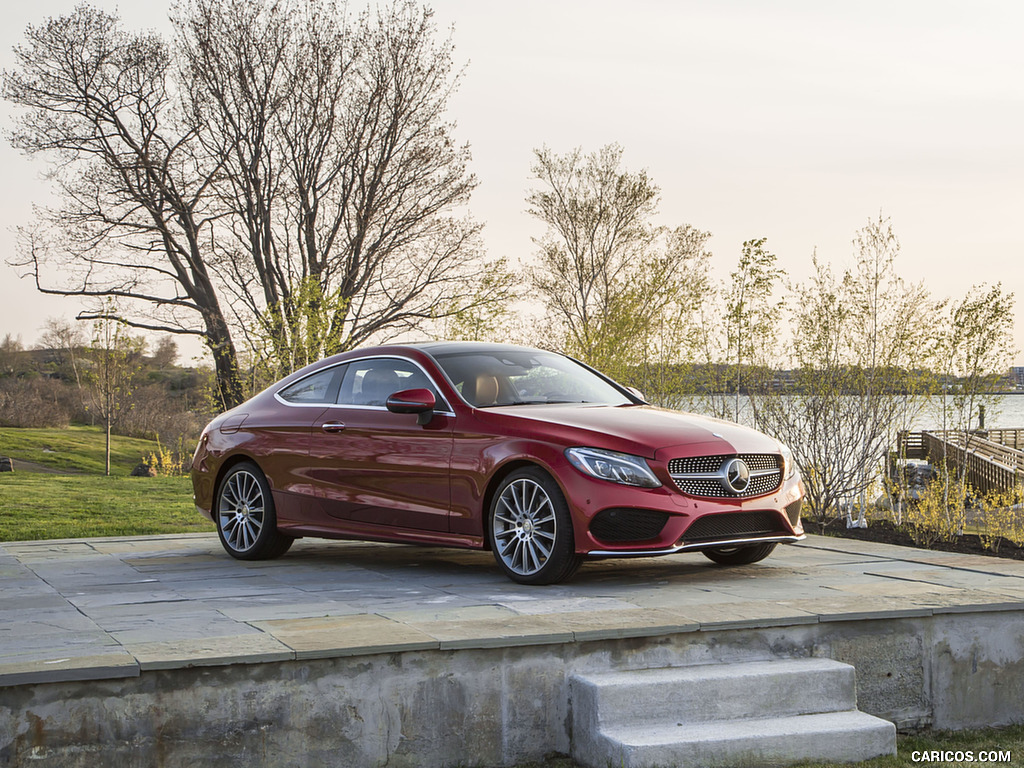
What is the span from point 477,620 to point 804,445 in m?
8.13

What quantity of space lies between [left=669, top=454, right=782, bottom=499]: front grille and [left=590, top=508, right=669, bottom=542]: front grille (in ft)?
0.81

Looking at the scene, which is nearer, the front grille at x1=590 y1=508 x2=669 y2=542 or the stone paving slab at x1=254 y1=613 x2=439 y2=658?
the stone paving slab at x1=254 y1=613 x2=439 y2=658

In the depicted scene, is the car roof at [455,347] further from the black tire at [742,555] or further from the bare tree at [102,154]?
the bare tree at [102,154]

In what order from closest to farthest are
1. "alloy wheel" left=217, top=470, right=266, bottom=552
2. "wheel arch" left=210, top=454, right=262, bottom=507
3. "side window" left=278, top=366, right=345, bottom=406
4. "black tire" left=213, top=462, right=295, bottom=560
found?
"side window" left=278, top=366, right=345, bottom=406, "black tire" left=213, top=462, right=295, bottom=560, "alloy wheel" left=217, top=470, right=266, bottom=552, "wheel arch" left=210, top=454, right=262, bottom=507

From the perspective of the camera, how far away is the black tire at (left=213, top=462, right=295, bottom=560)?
25.8 feet

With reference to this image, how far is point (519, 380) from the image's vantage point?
721cm

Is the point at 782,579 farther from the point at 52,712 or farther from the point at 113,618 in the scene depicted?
the point at 52,712

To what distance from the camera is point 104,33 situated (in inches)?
972

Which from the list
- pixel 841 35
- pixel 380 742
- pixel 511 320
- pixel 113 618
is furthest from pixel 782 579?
pixel 511 320

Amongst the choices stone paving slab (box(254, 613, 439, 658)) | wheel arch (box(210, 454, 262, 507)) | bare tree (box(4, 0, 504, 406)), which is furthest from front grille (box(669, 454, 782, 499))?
bare tree (box(4, 0, 504, 406))

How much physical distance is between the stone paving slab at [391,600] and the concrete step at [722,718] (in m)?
0.24

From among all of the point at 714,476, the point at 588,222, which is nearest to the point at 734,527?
the point at 714,476

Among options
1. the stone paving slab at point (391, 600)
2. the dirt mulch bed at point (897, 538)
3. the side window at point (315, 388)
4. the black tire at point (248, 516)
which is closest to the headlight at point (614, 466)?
the stone paving slab at point (391, 600)

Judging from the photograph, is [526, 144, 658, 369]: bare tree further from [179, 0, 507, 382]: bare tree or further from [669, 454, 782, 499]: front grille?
[669, 454, 782, 499]: front grille
